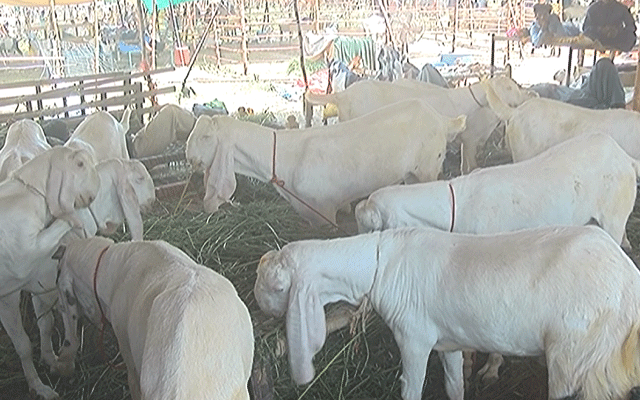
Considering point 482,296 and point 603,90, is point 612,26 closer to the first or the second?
point 603,90

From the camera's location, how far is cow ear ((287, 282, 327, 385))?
2859 mm

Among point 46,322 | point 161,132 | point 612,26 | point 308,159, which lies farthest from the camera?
point 612,26

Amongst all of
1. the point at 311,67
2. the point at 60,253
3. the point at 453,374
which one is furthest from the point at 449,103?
the point at 311,67

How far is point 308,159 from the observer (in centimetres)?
456

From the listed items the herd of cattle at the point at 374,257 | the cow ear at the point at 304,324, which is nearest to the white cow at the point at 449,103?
the herd of cattle at the point at 374,257

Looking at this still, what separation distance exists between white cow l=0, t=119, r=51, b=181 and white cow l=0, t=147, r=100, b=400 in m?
1.04

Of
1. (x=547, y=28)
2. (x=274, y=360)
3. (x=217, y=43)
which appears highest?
(x=547, y=28)

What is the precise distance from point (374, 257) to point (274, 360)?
72 cm

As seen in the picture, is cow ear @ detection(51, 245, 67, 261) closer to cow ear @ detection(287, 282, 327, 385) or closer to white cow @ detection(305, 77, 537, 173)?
cow ear @ detection(287, 282, 327, 385)

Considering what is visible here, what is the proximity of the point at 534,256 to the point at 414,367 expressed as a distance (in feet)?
2.31

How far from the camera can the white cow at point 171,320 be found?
1931 millimetres

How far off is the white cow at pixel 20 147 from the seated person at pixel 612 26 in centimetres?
687

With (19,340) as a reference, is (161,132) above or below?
above

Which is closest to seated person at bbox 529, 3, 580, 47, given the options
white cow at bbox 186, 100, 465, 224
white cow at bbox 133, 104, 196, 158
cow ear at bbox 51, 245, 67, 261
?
white cow at bbox 133, 104, 196, 158
